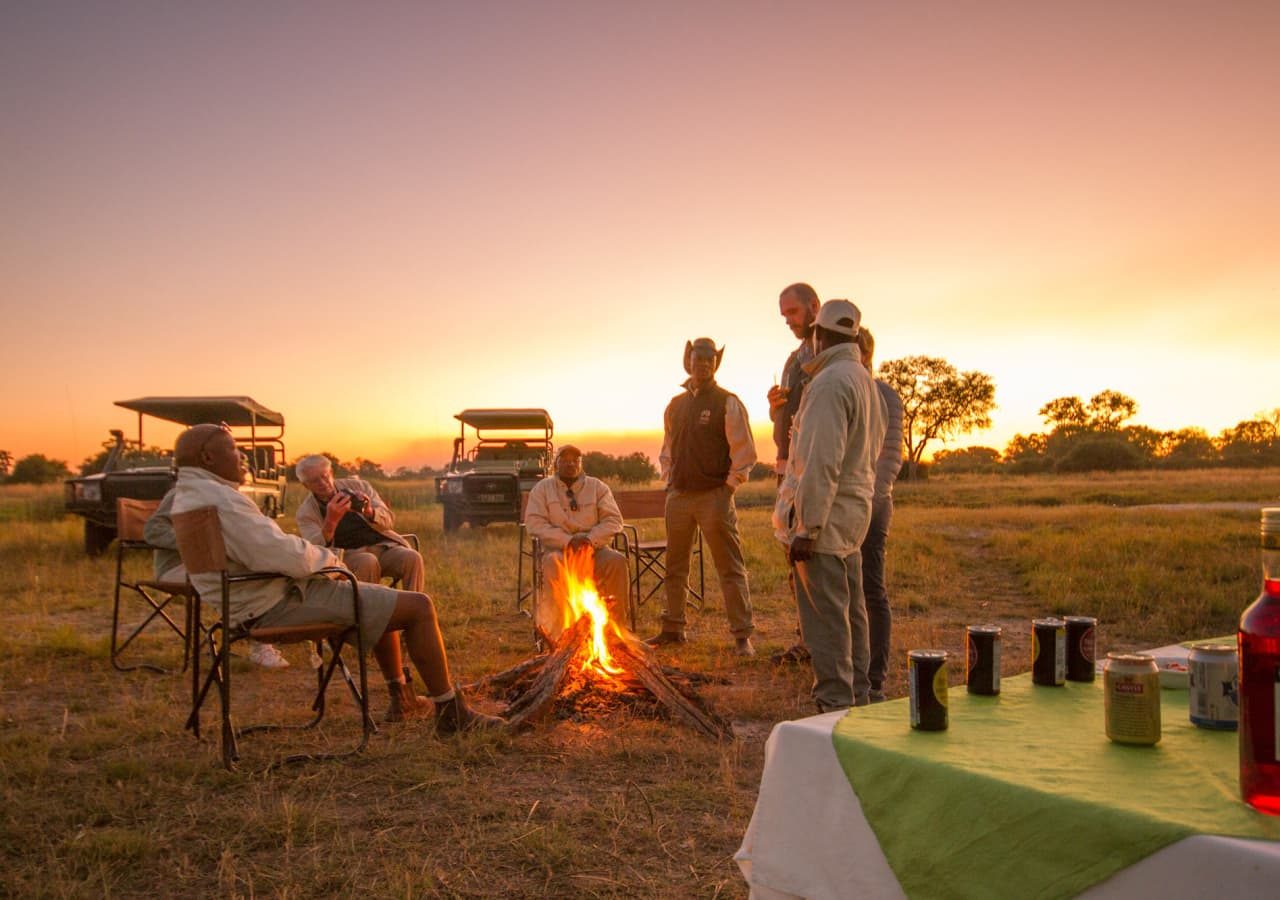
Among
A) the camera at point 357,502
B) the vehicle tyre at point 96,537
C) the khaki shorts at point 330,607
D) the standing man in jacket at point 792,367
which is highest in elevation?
the standing man in jacket at point 792,367

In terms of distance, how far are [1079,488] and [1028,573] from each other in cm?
1885

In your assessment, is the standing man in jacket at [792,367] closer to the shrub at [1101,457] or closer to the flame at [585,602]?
the flame at [585,602]

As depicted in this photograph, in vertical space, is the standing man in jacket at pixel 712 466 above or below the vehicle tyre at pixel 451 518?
above

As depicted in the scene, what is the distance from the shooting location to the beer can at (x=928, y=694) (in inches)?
51.9

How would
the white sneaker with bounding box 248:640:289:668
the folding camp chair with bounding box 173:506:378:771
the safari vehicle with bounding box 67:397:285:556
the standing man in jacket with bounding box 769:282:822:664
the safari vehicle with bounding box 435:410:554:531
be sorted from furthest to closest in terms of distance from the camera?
the safari vehicle with bounding box 435:410:554:531
the safari vehicle with bounding box 67:397:285:556
the white sneaker with bounding box 248:640:289:668
the standing man in jacket with bounding box 769:282:822:664
the folding camp chair with bounding box 173:506:378:771

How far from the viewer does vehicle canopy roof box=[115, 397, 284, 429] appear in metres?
10.1

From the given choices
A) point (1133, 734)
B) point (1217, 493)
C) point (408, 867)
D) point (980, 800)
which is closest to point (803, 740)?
point (980, 800)

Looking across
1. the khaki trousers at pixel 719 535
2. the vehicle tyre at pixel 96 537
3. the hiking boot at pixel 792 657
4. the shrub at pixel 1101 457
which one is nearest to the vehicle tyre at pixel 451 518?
the vehicle tyre at pixel 96 537

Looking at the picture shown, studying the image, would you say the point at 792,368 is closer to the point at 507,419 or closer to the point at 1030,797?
the point at 1030,797

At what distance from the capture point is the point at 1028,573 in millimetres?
9625

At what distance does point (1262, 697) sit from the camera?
0.98 meters

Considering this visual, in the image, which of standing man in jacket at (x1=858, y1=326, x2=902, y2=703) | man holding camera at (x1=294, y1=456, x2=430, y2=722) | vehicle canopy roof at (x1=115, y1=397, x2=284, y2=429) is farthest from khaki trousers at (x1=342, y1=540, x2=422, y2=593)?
vehicle canopy roof at (x1=115, y1=397, x2=284, y2=429)

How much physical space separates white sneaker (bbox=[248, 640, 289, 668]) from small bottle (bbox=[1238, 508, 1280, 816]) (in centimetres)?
558

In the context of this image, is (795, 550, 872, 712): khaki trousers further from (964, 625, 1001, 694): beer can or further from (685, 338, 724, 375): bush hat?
(685, 338, 724, 375): bush hat
